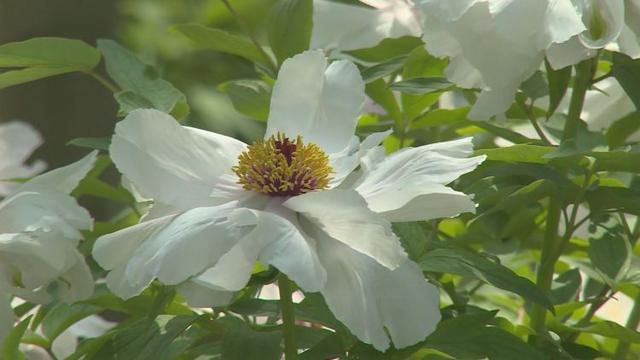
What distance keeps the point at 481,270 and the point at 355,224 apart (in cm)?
10

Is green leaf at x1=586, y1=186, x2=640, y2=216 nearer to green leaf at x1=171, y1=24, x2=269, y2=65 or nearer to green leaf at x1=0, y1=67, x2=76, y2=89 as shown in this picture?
green leaf at x1=171, y1=24, x2=269, y2=65

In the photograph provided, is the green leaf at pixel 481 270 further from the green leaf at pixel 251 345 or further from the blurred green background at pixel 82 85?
the blurred green background at pixel 82 85

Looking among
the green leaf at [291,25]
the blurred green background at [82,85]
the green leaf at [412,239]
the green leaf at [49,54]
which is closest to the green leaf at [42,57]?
the green leaf at [49,54]

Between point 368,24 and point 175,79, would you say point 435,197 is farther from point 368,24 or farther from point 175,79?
point 175,79

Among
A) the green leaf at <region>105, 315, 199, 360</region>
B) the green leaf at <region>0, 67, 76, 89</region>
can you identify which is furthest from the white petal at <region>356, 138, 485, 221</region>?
the green leaf at <region>0, 67, 76, 89</region>

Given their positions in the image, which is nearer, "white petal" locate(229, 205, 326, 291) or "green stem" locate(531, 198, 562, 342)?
"white petal" locate(229, 205, 326, 291)

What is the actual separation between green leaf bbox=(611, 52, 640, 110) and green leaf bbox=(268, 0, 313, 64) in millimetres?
163

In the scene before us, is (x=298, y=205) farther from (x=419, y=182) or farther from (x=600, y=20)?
(x=600, y=20)

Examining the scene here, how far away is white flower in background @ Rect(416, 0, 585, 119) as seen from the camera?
0.52 m

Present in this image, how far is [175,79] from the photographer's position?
Result: 9.67 feet

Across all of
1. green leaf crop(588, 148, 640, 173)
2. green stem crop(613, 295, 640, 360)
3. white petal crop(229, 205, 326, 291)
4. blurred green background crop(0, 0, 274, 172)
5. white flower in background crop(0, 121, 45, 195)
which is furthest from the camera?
blurred green background crop(0, 0, 274, 172)

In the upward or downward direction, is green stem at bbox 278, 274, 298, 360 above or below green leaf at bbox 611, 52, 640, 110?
below

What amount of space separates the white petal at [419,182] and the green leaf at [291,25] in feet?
0.42

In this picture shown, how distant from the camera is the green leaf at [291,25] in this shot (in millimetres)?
606
